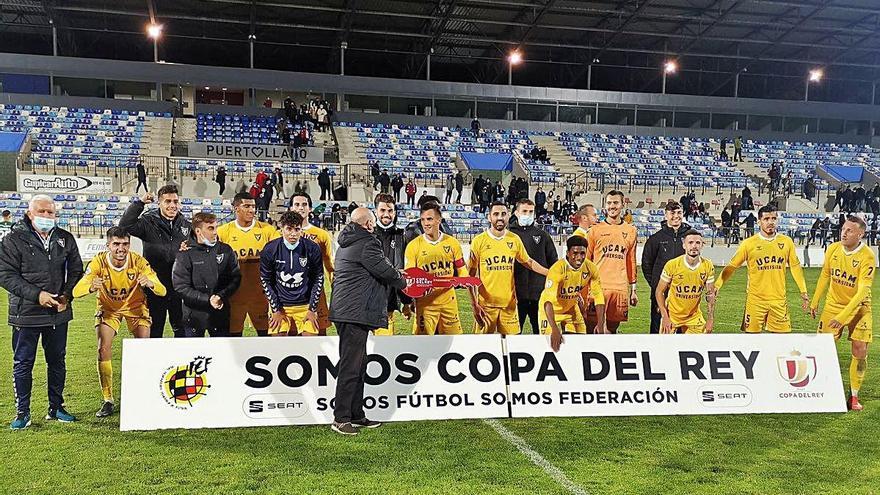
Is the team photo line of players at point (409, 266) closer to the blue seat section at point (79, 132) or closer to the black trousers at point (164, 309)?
the black trousers at point (164, 309)

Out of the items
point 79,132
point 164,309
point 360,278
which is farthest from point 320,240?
point 79,132

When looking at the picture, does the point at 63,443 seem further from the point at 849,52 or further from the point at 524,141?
the point at 849,52

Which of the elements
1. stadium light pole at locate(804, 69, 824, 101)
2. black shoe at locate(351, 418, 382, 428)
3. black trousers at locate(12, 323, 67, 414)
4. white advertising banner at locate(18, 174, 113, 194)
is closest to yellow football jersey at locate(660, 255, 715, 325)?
black shoe at locate(351, 418, 382, 428)

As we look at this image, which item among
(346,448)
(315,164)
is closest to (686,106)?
(315,164)

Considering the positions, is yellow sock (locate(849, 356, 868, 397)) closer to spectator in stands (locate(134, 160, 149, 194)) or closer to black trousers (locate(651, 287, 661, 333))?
black trousers (locate(651, 287, 661, 333))

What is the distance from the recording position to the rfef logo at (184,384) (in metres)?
6.09

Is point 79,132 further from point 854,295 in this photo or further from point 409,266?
point 854,295

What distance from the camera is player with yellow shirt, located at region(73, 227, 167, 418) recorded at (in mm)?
6594

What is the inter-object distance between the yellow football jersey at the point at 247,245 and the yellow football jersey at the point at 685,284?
15.2 ft

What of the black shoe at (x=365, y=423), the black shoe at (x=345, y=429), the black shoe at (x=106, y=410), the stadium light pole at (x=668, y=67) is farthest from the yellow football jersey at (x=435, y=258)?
the stadium light pole at (x=668, y=67)

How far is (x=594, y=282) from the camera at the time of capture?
741cm

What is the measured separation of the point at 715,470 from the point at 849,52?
150ft

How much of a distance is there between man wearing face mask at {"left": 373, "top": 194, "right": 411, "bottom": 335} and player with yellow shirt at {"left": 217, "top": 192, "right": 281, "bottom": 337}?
1.35 meters

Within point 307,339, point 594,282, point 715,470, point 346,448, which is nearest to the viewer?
point 715,470
